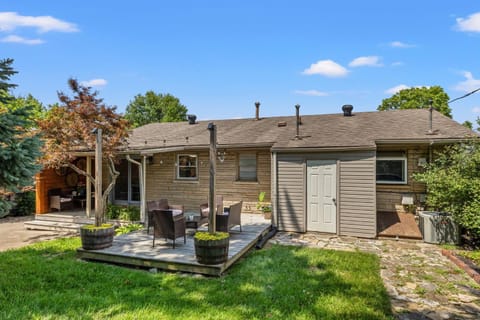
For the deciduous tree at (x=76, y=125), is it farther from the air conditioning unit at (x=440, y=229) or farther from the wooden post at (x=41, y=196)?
the air conditioning unit at (x=440, y=229)

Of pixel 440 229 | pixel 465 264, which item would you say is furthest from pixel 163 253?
pixel 440 229

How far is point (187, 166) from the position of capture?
1112 centimetres

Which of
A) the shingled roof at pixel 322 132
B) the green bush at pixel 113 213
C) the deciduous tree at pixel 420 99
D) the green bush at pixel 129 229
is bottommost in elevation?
the green bush at pixel 129 229

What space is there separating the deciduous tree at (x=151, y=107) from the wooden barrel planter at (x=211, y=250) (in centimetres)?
3837

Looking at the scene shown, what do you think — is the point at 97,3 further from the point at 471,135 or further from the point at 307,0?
the point at 471,135

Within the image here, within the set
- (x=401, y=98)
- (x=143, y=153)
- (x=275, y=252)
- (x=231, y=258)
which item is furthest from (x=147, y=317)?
(x=401, y=98)

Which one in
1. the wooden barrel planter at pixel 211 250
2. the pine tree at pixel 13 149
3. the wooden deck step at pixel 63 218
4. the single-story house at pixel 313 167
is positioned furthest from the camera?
the wooden deck step at pixel 63 218

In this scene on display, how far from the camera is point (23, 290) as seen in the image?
14.3 feet

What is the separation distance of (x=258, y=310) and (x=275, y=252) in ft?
8.85

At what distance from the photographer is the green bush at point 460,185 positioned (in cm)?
628

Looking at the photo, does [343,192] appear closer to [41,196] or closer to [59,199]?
[59,199]

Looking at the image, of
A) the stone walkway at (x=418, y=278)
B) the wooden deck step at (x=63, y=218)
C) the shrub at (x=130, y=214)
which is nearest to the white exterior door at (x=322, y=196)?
the stone walkway at (x=418, y=278)

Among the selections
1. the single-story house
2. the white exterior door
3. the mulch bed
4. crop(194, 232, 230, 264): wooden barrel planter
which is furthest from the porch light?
the mulch bed

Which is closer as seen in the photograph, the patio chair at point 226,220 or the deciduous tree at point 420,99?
the patio chair at point 226,220
